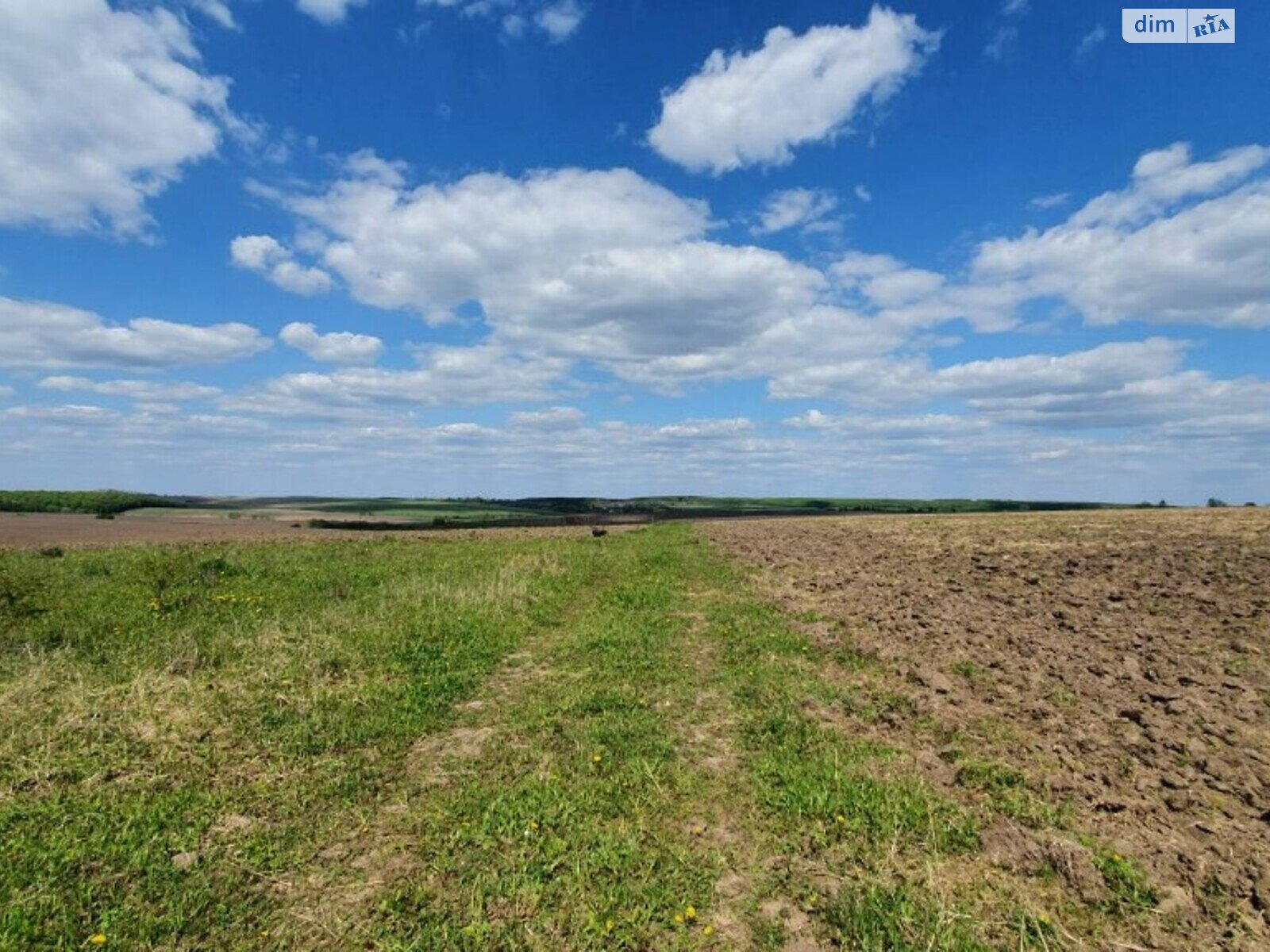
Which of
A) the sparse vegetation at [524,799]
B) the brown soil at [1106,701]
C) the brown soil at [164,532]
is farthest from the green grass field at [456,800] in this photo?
the brown soil at [164,532]

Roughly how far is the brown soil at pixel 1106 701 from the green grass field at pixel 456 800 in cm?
83

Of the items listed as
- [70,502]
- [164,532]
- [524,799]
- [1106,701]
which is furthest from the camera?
[70,502]

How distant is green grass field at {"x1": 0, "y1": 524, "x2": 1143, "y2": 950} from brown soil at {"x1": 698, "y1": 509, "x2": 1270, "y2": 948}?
0.83 meters

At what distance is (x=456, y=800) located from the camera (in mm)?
7168

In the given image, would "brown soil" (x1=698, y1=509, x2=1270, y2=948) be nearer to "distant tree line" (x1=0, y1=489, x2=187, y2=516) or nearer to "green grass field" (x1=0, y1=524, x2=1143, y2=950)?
"green grass field" (x1=0, y1=524, x2=1143, y2=950)

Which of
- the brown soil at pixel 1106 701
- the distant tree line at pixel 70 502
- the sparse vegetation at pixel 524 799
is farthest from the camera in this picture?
the distant tree line at pixel 70 502

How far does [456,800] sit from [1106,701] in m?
9.15

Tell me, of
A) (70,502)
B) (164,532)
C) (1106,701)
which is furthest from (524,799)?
(70,502)

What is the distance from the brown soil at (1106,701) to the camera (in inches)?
224

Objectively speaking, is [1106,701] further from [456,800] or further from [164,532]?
[164,532]

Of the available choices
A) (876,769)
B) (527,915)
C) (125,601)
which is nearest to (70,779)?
(527,915)

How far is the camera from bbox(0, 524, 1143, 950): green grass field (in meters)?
5.24

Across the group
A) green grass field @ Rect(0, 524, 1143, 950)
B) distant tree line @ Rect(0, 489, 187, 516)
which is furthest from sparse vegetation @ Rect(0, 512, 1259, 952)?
distant tree line @ Rect(0, 489, 187, 516)

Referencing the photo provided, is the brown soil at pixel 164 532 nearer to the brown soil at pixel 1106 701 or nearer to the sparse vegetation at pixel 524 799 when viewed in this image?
the sparse vegetation at pixel 524 799
